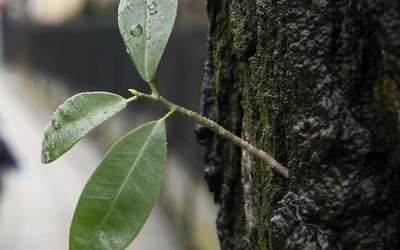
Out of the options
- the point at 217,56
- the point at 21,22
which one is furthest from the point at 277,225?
the point at 21,22

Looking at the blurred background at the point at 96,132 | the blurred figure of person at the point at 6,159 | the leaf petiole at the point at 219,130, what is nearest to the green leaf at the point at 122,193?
the leaf petiole at the point at 219,130

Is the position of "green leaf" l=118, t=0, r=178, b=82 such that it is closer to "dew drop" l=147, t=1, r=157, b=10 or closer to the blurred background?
"dew drop" l=147, t=1, r=157, b=10

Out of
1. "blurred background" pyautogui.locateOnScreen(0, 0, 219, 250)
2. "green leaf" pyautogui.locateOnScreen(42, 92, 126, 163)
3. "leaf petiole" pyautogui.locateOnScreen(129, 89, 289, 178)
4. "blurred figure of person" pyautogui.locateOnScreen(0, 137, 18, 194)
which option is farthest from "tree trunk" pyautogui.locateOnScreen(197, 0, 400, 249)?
"blurred figure of person" pyautogui.locateOnScreen(0, 137, 18, 194)

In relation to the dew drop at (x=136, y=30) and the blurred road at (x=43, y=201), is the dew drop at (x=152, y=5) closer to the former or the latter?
the dew drop at (x=136, y=30)

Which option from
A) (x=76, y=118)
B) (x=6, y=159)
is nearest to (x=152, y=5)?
(x=76, y=118)

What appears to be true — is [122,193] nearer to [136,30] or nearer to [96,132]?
[136,30]

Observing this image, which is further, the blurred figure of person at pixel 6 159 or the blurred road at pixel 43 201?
the blurred road at pixel 43 201
